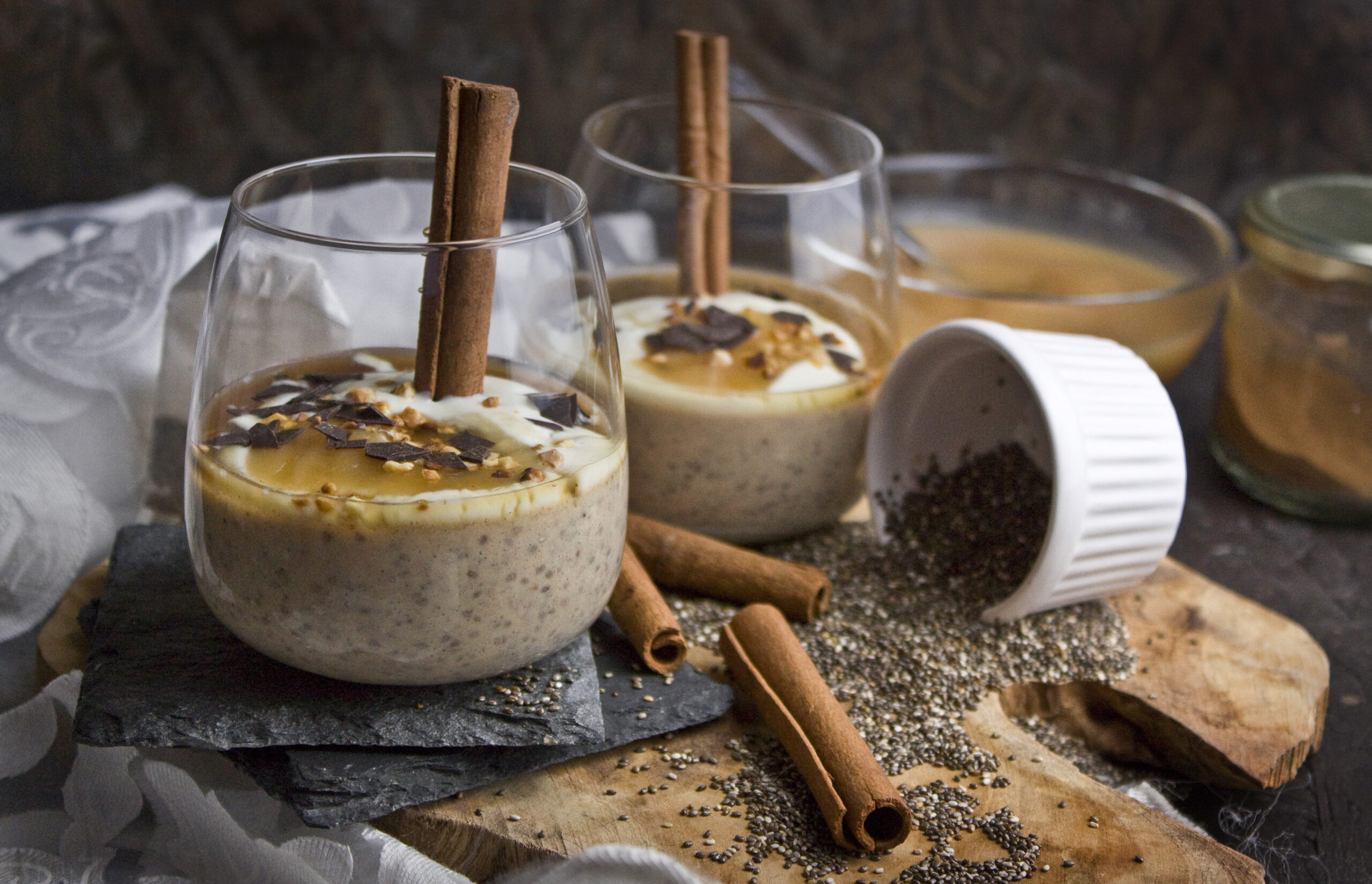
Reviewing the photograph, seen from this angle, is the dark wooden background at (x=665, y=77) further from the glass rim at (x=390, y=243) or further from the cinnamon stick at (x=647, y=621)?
the glass rim at (x=390, y=243)

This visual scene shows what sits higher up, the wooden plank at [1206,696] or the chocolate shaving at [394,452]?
the chocolate shaving at [394,452]

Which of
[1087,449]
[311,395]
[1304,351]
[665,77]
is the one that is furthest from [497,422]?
[665,77]

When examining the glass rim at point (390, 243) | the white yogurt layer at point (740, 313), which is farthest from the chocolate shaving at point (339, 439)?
the white yogurt layer at point (740, 313)

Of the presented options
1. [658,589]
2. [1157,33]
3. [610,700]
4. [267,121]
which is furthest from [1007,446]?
[267,121]

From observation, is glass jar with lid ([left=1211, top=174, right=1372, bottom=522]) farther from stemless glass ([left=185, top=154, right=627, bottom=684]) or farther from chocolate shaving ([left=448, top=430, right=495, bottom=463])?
chocolate shaving ([left=448, top=430, right=495, bottom=463])

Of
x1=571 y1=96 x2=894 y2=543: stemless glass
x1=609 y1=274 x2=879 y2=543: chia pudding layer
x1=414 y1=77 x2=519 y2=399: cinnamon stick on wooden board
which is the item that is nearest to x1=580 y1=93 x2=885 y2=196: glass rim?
x1=571 y1=96 x2=894 y2=543: stemless glass

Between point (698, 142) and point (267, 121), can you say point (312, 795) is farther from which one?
point (267, 121)
